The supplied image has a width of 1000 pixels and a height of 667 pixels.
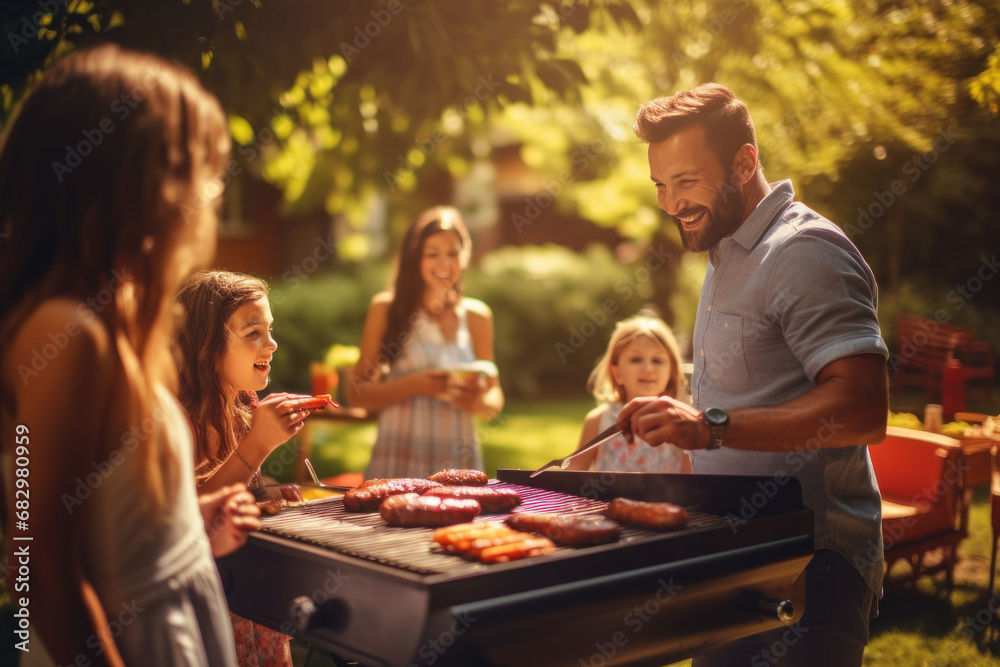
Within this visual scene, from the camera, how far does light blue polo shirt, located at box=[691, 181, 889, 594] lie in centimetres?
227

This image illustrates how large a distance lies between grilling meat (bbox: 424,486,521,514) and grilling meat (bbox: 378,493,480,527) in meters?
0.11

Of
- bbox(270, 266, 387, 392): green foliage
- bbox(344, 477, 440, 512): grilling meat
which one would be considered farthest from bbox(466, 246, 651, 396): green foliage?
A: bbox(344, 477, 440, 512): grilling meat

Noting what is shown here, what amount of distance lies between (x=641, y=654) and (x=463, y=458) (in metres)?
2.96

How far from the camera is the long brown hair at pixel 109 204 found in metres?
1.46

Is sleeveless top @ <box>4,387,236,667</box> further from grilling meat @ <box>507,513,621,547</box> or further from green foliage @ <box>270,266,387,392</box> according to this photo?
green foliage @ <box>270,266,387,392</box>

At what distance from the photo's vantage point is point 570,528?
2.18m

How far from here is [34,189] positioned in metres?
1.48

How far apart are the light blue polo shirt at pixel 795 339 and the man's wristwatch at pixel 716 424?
0.78 ft

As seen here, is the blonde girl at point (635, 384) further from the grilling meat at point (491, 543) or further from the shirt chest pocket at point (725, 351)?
the grilling meat at point (491, 543)

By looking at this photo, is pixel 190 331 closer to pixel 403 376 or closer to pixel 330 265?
pixel 403 376

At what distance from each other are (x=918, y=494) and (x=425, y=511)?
14.7 ft

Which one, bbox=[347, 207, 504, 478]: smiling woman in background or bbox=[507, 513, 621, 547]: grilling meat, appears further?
bbox=[347, 207, 504, 478]: smiling woman in background

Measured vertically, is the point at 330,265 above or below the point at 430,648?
above

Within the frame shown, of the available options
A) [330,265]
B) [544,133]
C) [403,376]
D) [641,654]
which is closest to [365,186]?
[403,376]
